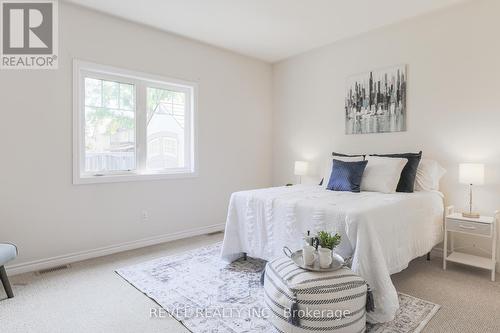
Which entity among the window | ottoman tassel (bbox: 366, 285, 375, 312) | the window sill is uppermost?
the window

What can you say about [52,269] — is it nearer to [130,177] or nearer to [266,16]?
[130,177]

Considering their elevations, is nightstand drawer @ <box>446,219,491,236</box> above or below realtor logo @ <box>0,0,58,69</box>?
below

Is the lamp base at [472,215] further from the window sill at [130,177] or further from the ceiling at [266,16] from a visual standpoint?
the window sill at [130,177]

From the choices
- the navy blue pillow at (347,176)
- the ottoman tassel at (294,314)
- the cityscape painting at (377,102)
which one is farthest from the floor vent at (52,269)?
the cityscape painting at (377,102)

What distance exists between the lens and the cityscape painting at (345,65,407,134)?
358cm

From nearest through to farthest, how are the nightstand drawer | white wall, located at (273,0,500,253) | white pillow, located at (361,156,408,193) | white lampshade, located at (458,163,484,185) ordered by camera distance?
the nightstand drawer → white lampshade, located at (458,163,484,185) → white wall, located at (273,0,500,253) → white pillow, located at (361,156,408,193)

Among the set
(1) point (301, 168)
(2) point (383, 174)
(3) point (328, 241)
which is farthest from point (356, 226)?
(1) point (301, 168)

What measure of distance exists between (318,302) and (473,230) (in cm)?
197

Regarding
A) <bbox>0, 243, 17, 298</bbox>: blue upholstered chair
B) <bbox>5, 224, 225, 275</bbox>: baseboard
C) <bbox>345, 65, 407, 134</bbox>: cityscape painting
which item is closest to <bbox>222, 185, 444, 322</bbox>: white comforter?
<bbox>345, 65, 407, 134</bbox>: cityscape painting

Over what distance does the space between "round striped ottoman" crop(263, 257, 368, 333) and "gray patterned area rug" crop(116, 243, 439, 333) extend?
0.23 m

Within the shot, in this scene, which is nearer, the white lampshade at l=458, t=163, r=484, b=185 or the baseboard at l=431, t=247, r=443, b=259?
the white lampshade at l=458, t=163, r=484, b=185

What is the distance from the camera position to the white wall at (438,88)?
2.99 m

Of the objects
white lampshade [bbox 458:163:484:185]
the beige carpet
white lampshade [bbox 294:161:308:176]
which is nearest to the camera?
the beige carpet

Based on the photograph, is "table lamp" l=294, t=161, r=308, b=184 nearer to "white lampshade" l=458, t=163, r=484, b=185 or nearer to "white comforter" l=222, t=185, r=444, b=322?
"white comforter" l=222, t=185, r=444, b=322
